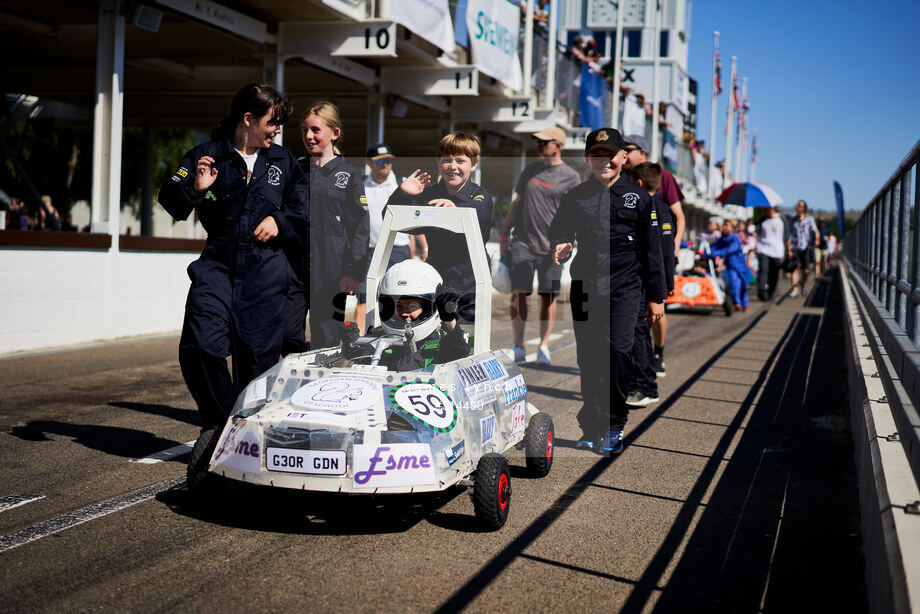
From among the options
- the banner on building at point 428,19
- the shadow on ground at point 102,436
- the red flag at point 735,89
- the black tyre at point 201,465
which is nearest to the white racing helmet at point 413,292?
the black tyre at point 201,465

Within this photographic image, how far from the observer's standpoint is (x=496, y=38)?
19.4 meters

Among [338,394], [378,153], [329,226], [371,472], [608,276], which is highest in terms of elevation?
[378,153]

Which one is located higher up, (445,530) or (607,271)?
(607,271)

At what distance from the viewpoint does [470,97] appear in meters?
21.9

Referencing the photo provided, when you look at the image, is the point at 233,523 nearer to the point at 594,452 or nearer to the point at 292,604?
the point at 292,604

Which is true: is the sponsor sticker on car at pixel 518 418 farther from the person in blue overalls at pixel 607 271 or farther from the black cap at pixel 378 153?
the black cap at pixel 378 153

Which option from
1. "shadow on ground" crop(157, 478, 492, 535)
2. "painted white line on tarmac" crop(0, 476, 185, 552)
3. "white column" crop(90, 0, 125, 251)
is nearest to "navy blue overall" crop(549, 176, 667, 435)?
"shadow on ground" crop(157, 478, 492, 535)

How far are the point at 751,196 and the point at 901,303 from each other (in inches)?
718

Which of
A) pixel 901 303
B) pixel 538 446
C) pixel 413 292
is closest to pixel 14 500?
pixel 413 292

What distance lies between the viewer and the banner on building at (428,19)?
14.9 metres

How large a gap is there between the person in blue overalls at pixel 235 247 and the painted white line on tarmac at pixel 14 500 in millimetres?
877

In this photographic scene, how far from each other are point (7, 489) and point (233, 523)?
50.9 inches

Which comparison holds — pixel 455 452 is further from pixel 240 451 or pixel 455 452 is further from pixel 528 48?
pixel 528 48

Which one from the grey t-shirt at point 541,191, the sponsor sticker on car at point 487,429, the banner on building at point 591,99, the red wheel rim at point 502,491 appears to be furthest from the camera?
the banner on building at point 591,99
